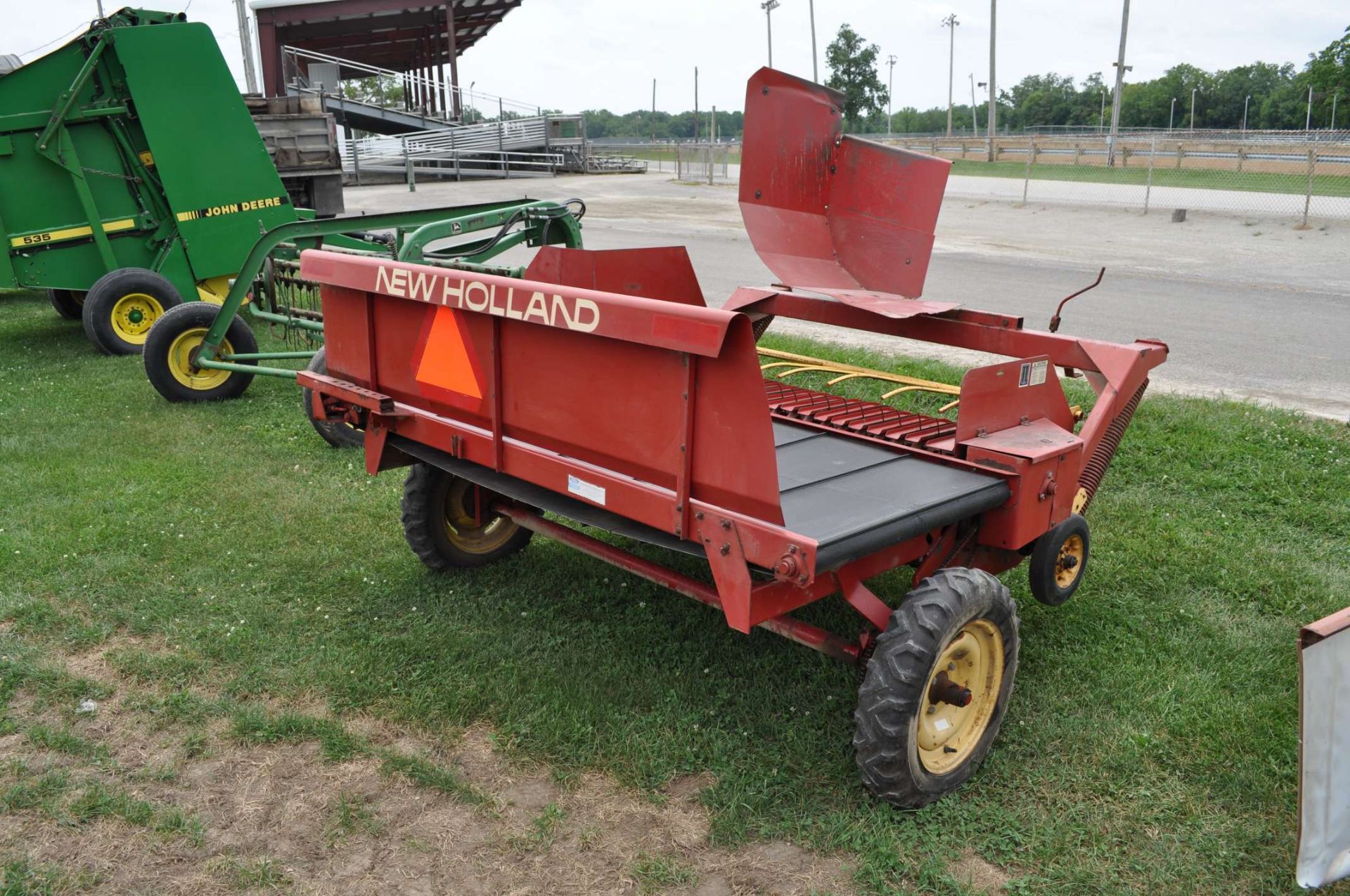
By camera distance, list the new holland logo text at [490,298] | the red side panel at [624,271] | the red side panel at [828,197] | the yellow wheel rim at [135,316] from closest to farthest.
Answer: the new holland logo text at [490,298]
the red side panel at [624,271]
the red side panel at [828,197]
the yellow wheel rim at [135,316]

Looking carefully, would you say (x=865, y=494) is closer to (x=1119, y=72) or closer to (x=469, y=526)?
(x=469, y=526)

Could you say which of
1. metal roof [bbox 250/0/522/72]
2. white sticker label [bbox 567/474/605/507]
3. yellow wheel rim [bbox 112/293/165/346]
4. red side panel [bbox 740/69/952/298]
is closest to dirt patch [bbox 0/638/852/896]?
white sticker label [bbox 567/474/605/507]

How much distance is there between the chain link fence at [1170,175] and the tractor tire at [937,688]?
19045 millimetres

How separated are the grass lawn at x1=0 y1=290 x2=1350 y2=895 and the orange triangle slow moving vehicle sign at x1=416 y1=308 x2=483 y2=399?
3.59 feet

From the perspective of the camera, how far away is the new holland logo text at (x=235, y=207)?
10.0 m

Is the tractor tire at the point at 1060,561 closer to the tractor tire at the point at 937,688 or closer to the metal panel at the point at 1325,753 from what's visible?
the tractor tire at the point at 937,688

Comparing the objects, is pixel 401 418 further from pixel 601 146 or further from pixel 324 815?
pixel 601 146

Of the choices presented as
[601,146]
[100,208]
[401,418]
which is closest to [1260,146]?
[601,146]

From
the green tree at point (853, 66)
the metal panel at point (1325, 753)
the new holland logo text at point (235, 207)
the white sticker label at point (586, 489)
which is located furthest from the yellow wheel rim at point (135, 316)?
the green tree at point (853, 66)

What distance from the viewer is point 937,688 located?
3355mm

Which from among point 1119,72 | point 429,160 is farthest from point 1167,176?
point 429,160

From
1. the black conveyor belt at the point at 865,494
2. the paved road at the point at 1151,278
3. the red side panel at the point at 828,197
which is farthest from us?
the paved road at the point at 1151,278

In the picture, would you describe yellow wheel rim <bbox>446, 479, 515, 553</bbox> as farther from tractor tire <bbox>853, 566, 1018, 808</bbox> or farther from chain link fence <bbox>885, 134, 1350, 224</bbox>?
chain link fence <bbox>885, 134, 1350, 224</bbox>

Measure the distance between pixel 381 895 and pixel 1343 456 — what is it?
19.0 ft
